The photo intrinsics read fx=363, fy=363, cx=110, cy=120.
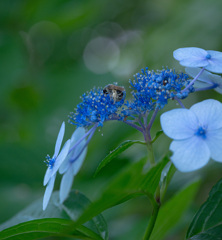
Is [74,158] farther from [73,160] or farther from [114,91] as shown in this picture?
[114,91]

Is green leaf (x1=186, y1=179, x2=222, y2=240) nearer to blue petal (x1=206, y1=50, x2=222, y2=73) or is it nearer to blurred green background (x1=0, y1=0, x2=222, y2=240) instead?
blue petal (x1=206, y1=50, x2=222, y2=73)

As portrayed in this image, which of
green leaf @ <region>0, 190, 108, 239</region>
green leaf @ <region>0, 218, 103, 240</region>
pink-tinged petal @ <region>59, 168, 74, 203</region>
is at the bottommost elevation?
green leaf @ <region>0, 190, 108, 239</region>

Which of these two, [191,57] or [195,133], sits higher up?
[191,57]

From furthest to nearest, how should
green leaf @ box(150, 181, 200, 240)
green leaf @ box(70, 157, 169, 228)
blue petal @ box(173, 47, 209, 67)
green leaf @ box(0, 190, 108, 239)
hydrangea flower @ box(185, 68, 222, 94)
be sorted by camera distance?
1. green leaf @ box(150, 181, 200, 240)
2. green leaf @ box(0, 190, 108, 239)
3. hydrangea flower @ box(185, 68, 222, 94)
4. blue petal @ box(173, 47, 209, 67)
5. green leaf @ box(70, 157, 169, 228)

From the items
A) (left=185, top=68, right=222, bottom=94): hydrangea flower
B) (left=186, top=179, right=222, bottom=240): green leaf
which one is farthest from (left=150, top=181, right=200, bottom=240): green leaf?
(left=185, top=68, right=222, bottom=94): hydrangea flower

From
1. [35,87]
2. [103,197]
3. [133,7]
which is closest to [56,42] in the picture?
[35,87]

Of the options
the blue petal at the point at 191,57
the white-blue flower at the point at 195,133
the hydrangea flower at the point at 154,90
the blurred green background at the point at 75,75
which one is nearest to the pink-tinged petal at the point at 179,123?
the white-blue flower at the point at 195,133

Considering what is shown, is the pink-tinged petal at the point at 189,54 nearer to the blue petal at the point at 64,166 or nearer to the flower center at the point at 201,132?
the flower center at the point at 201,132

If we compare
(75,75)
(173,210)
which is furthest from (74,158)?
(75,75)
